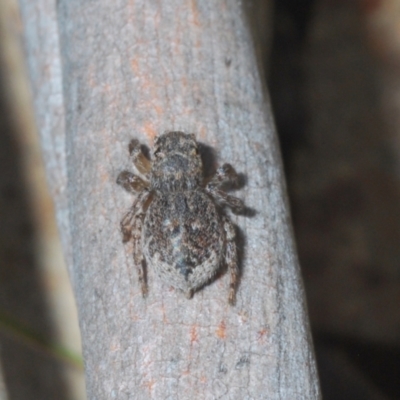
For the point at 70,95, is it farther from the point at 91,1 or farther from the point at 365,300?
the point at 365,300

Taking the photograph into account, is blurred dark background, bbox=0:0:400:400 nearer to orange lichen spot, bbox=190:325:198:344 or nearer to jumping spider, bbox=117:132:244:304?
jumping spider, bbox=117:132:244:304

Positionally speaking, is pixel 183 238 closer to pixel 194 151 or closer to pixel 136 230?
pixel 136 230

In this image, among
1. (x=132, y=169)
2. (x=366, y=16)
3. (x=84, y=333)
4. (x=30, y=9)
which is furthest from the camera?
(x=366, y=16)

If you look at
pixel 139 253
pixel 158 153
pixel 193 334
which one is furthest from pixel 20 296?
pixel 193 334

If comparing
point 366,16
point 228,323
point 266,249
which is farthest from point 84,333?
point 366,16

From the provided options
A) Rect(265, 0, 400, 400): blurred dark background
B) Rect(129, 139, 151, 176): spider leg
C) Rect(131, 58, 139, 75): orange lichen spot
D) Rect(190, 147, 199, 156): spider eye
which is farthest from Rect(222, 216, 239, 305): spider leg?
Rect(265, 0, 400, 400): blurred dark background
